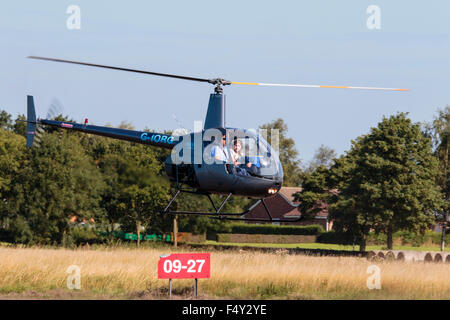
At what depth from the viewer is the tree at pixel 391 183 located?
4944 centimetres

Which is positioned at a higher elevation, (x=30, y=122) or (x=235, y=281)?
(x=30, y=122)

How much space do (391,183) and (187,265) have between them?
101 feet

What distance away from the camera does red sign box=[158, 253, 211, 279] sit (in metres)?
22.3

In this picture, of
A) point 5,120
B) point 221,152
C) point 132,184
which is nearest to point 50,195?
point 132,184

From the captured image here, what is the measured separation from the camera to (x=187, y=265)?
885 inches

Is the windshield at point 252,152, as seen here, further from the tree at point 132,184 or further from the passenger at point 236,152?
the tree at point 132,184

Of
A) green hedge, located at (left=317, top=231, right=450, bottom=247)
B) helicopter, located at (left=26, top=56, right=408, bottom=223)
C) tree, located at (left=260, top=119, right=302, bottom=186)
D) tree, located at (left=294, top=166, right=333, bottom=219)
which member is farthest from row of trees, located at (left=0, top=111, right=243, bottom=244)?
tree, located at (left=260, top=119, right=302, bottom=186)

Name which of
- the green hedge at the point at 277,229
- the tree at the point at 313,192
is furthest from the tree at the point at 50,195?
the green hedge at the point at 277,229

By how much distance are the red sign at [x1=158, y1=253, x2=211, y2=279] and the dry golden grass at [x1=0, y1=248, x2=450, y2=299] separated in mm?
1151

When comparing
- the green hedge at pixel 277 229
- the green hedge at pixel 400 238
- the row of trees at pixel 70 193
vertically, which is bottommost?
the green hedge at pixel 400 238

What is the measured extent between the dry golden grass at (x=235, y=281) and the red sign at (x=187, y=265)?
1.15 metres

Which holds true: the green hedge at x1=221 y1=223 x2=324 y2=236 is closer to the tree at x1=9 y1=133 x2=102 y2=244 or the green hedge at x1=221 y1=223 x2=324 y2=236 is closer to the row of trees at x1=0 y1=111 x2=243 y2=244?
the row of trees at x1=0 y1=111 x2=243 y2=244

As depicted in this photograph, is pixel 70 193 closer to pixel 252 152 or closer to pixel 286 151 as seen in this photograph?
pixel 252 152
